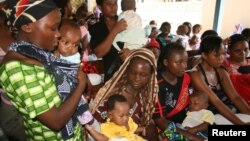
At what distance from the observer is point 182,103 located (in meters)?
2.84

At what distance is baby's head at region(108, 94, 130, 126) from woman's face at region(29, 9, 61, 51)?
3.19ft

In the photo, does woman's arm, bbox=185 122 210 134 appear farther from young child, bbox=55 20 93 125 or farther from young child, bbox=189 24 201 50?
young child, bbox=189 24 201 50

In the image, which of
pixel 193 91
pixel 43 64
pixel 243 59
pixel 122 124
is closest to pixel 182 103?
pixel 193 91

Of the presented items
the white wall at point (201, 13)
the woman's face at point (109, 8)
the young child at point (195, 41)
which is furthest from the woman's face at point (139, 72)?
the white wall at point (201, 13)

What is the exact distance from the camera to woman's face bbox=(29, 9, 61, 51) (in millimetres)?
1479

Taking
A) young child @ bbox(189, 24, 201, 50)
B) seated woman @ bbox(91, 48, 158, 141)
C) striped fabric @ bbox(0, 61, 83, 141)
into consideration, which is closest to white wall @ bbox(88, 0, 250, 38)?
young child @ bbox(189, 24, 201, 50)

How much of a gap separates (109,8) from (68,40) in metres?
0.92

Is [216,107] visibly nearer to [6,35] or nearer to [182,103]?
[182,103]

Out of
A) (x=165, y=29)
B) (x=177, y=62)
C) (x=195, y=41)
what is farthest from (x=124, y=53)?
(x=195, y=41)

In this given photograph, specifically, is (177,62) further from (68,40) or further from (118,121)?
(68,40)

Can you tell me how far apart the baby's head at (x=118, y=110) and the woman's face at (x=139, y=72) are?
8.0 inches

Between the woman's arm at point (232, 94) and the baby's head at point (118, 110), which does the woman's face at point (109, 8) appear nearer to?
the baby's head at point (118, 110)

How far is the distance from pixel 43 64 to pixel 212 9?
7.41 meters

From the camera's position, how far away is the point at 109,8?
9.57 ft
